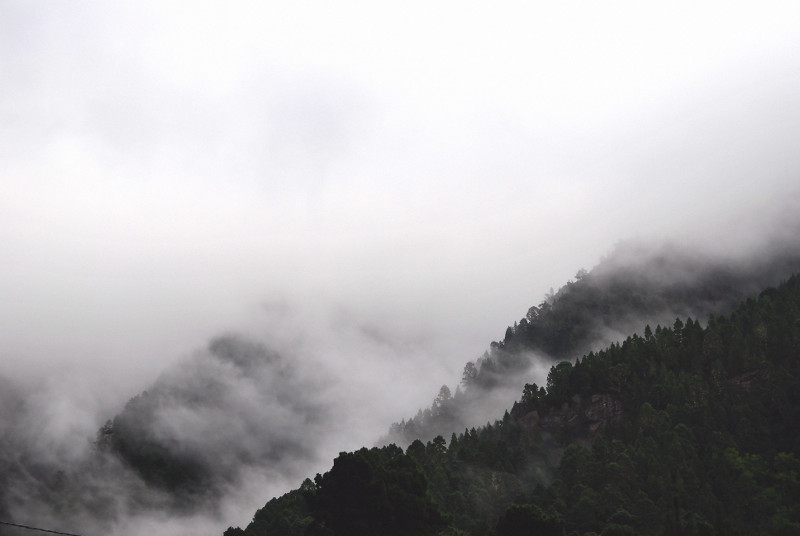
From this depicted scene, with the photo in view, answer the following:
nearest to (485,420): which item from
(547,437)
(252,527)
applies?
(547,437)

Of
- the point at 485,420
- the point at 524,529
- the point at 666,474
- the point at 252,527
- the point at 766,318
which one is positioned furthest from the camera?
the point at 485,420

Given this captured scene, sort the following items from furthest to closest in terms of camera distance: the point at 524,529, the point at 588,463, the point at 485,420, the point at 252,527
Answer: the point at 485,420 < the point at 252,527 < the point at 588,463 < the point at 524,529

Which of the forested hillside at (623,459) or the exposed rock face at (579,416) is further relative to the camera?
the exposed rock face at (579,416)

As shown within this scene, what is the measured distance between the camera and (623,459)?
102062mm

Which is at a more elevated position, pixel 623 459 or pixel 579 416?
pixel 579 416

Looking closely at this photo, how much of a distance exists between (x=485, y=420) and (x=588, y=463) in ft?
304

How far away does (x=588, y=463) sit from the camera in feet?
330

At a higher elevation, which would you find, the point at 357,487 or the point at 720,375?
the point at 720,375

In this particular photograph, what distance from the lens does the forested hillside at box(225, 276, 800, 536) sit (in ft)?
193

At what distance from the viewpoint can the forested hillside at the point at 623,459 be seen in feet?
193

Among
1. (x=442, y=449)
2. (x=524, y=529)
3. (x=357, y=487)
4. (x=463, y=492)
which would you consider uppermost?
(x=442, y=449)

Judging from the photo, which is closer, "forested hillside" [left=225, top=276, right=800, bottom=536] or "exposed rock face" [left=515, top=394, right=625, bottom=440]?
"forested hillside" [left=225, top=276, right=800, bottom=536]

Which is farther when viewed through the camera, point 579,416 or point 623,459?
point 579,416

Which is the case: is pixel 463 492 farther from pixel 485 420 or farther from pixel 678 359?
pixel 485 420
